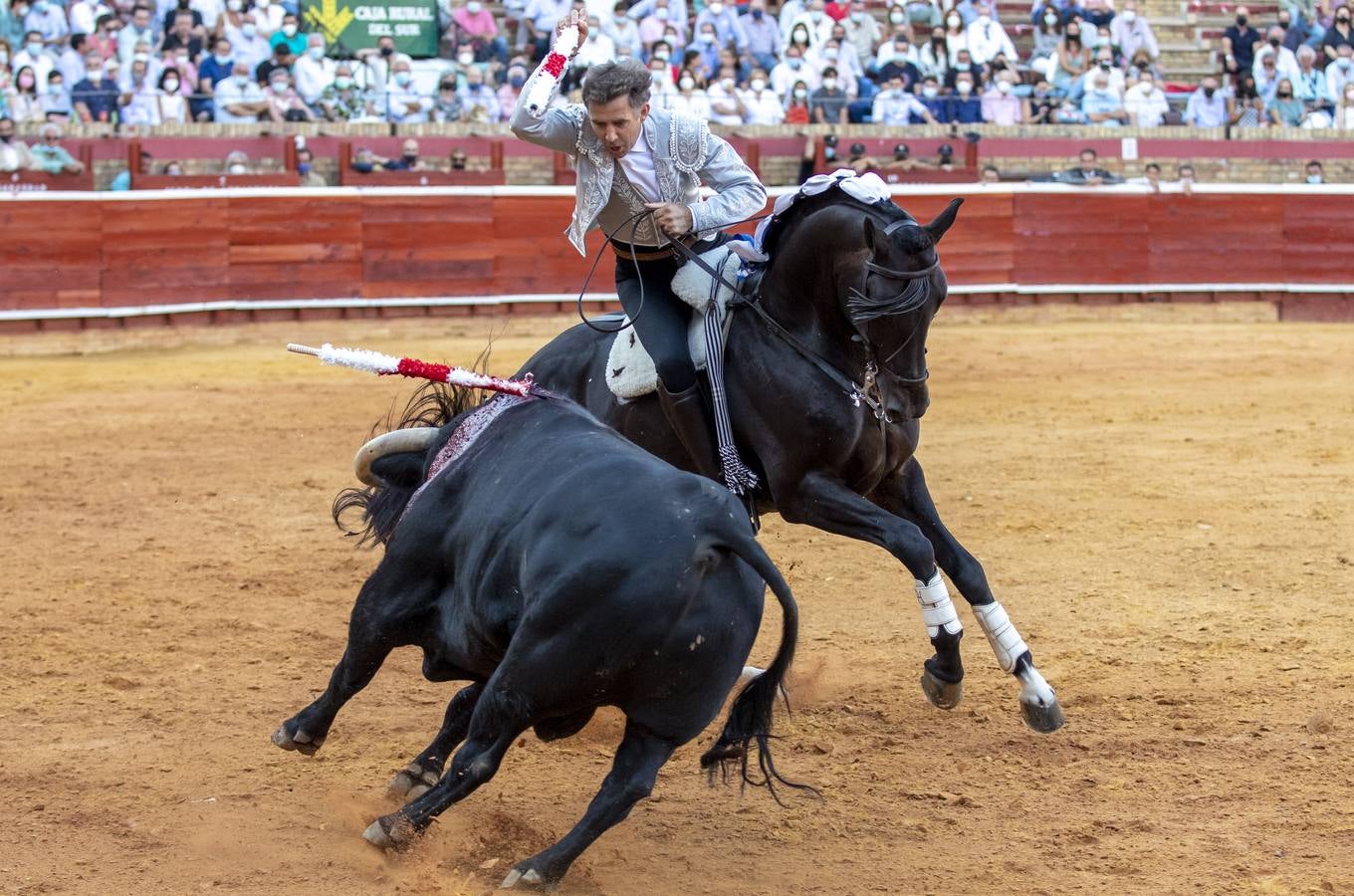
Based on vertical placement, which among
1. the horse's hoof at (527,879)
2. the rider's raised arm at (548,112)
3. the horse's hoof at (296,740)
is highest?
the rider's raised arm at (548,112)

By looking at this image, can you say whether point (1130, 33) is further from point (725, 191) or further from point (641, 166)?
point (641, 166)

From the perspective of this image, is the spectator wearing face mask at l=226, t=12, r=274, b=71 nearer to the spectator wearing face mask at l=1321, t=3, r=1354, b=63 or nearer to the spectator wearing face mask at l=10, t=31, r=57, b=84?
the spectator wearing face mask at l=10, t=31, r=57, b=84

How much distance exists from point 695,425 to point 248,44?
12508 millimetres

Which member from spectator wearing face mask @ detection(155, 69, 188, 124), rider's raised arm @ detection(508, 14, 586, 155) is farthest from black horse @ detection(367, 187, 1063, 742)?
spectator wearing face mask @ detection(155, 69, 188, 124)

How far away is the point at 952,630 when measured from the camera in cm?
482

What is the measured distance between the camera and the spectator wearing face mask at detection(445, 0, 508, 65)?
675 inches

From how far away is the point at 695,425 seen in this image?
517 cm

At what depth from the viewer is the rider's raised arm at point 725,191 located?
16.6 ft

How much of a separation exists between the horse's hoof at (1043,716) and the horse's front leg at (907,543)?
0.22 metres

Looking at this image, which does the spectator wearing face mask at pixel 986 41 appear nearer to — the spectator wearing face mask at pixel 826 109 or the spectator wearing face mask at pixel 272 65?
the spectator wearing face mask at pixel 826 109

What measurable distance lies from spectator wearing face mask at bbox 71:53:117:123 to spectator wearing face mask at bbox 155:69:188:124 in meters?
0.41

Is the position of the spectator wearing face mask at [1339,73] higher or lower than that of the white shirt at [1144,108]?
higher

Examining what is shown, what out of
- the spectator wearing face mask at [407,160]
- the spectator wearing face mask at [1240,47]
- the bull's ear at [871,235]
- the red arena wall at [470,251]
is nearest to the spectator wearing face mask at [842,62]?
the red arena wall at [470,251]

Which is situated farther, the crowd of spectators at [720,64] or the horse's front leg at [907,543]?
the crowd of spectators at [720,64]
